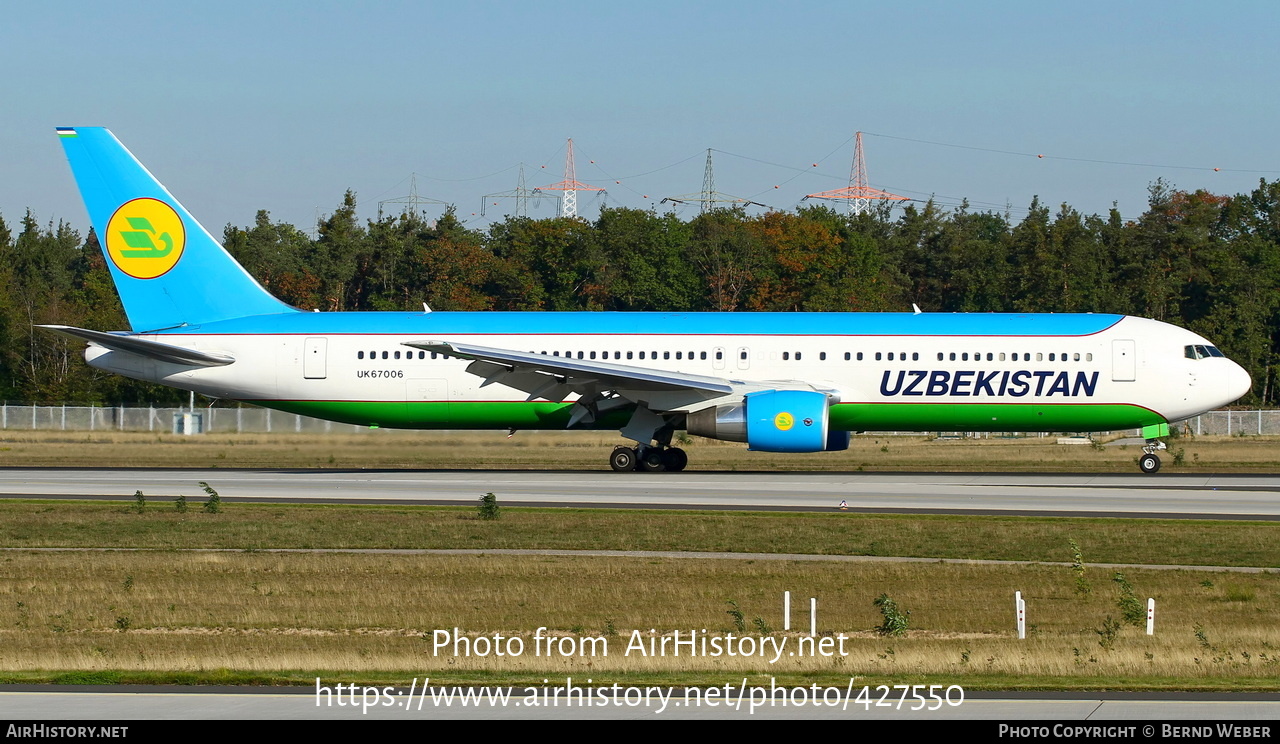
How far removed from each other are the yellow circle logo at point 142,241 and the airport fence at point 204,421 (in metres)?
6.38

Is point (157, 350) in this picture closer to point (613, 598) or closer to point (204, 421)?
point (204, 421)

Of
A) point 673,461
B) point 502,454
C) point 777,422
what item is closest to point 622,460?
point 673,461

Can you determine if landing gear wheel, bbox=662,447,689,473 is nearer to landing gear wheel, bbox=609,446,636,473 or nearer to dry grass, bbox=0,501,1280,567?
landing gear wheel, bbox=609,446,636,473

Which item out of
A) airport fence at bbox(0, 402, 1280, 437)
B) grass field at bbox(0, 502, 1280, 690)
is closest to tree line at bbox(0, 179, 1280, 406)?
airport fence at bbox(0, 402, 1280, 437)

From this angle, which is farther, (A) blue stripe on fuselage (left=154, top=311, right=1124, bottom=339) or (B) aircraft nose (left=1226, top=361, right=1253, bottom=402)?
(A) blue stripe on fuselage (left=154, top=311, right=1124, bottom=339)

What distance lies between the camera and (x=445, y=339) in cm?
3534

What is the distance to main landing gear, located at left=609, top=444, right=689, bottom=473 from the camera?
115 feet

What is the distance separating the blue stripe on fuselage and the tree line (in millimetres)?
28999

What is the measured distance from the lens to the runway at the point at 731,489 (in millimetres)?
26734

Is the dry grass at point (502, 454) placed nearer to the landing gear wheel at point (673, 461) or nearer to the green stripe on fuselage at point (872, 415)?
the green stripe on fuselage at point (872, 415)

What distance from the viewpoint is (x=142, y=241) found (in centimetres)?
3647

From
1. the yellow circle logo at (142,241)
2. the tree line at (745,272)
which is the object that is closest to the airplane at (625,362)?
the yellow circle logo at (142,241)
